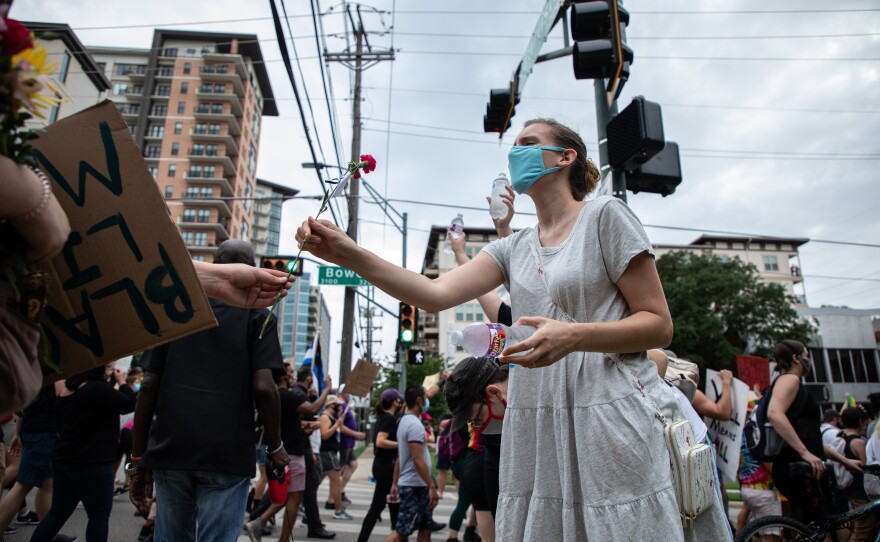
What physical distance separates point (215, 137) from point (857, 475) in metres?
69.3

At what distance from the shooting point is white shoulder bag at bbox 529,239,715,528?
1.79 metres

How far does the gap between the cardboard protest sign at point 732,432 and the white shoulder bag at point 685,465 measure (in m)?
3.85

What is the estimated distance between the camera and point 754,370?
26.1ft

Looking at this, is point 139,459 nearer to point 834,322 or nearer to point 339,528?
point 339,528

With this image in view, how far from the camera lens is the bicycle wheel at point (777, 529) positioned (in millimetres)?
4332

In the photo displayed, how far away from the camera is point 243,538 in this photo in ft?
24.3

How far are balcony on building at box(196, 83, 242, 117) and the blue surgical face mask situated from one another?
7123 cm

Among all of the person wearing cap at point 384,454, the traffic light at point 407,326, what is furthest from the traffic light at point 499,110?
the traffic light at point 407,326

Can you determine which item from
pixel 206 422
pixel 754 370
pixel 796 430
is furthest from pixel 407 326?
pixel 206 422

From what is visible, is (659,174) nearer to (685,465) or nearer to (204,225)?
(685,465)

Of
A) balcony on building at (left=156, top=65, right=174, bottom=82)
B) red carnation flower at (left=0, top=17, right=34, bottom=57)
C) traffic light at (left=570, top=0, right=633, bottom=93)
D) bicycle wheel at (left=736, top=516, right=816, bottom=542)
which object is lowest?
bicycle wheel at (left=736, top=516, right=816, bottom=542)

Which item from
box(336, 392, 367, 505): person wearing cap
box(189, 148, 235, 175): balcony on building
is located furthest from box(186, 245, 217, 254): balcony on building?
box(336, 392, 367, 505): person wearing cap

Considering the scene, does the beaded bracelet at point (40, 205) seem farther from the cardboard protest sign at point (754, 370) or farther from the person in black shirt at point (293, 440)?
the cardboard protest sign at point (754, 370)

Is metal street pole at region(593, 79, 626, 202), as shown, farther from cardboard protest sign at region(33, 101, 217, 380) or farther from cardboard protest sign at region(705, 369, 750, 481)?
cardboard protest sign at region(33, 101, 217, 380)
